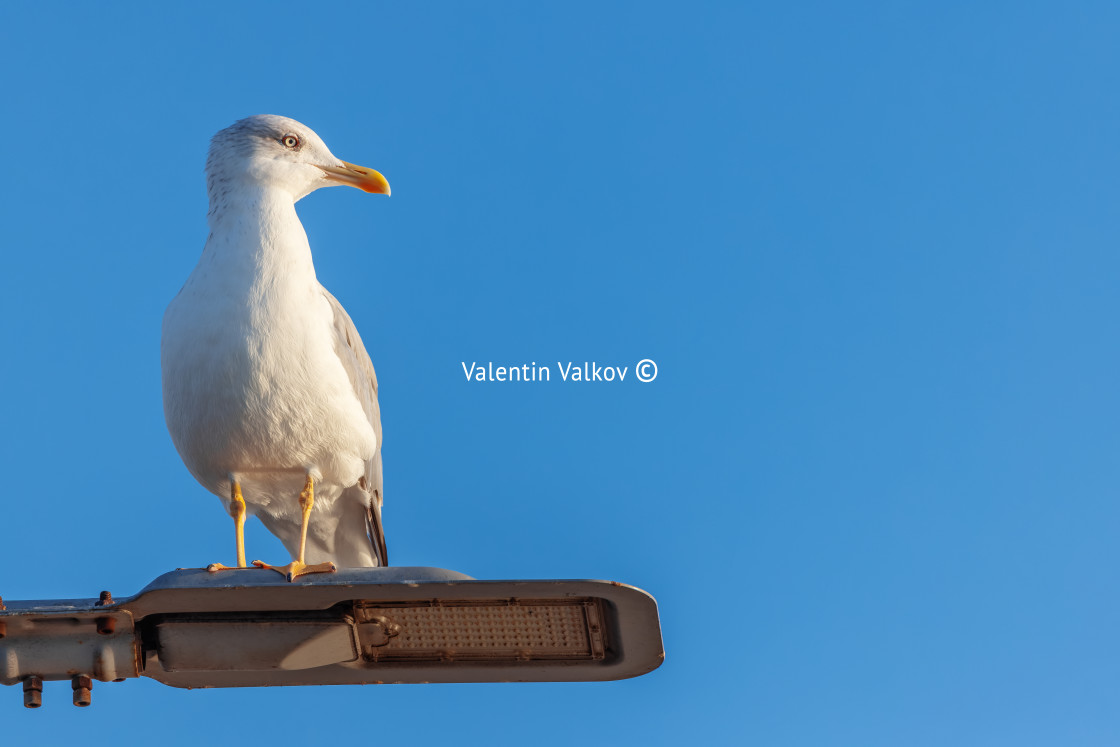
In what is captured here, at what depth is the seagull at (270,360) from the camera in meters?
6.72

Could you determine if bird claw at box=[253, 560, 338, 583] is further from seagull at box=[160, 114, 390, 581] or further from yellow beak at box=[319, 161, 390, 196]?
yellow beak at box=[319, 161, 390, 196]

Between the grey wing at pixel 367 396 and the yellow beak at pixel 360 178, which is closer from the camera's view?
the grey wing at pixel 367 396

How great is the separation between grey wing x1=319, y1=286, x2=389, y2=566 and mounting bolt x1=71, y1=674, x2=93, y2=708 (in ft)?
8.72

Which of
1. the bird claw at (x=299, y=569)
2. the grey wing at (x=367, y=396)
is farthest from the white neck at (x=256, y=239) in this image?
the bird claw at (x=299, y=569)

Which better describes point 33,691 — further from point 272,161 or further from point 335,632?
point 272,161

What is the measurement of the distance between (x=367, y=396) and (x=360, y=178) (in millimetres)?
1317

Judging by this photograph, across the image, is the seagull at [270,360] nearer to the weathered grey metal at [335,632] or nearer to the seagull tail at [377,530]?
the seagull tail at [377,530]

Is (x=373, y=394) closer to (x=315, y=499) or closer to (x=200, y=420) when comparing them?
(x=315, y=499)

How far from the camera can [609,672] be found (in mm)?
5262

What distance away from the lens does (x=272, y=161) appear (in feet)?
24.6

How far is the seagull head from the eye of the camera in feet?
24.3

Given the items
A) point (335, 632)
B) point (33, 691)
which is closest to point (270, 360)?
point (335, 632)

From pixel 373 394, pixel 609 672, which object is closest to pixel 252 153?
pixel 373 394

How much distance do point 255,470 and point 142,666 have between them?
1927 mm
